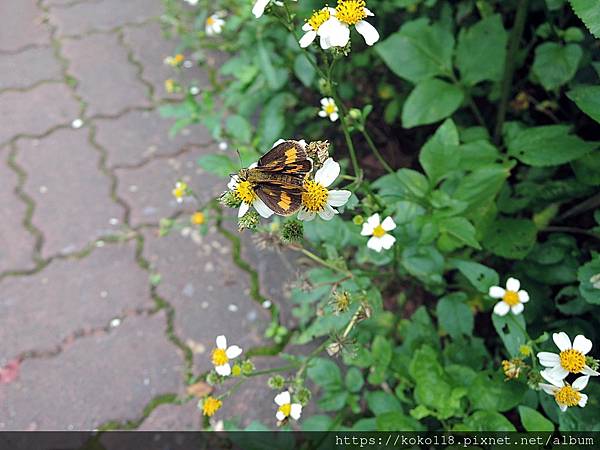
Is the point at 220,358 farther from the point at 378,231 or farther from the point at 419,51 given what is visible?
the point at 419,51

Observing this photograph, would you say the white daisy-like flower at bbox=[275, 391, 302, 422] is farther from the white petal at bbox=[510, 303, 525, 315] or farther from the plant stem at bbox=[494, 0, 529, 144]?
the plant stem at bbox=[494, 0, 529, 144]

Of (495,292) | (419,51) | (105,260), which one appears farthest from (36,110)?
(495,292)

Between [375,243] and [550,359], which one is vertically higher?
[375,243]

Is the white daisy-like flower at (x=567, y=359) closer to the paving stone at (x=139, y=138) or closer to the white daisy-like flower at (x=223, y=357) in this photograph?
the white daisy-like flower at (x=223, y=357)

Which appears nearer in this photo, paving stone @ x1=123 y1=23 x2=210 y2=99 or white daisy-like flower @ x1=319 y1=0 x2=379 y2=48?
white daisy-like flower @ x1=319 y1=0 x2=379 y2=48

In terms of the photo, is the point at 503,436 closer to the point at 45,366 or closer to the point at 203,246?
the point at 203,246

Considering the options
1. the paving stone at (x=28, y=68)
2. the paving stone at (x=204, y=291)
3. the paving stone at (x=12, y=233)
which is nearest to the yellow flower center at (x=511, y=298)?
the paving stone at (x=204, y=291)

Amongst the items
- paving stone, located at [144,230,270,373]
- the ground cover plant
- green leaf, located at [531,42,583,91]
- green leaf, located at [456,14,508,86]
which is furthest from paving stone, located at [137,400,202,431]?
green leaf, located at [531,42,583,91]

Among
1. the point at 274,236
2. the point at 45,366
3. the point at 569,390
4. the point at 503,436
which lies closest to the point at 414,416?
the point at 503,436
